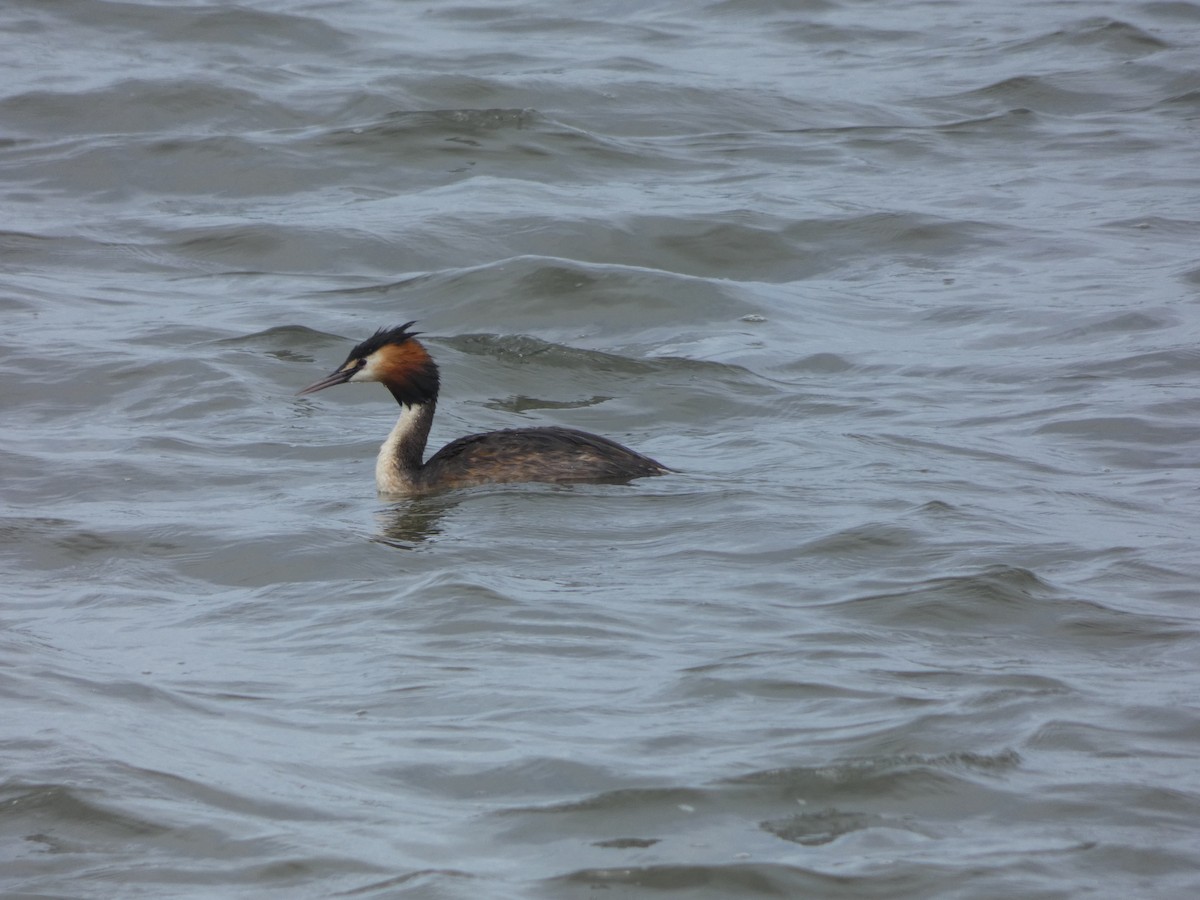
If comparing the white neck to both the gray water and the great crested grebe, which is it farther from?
the gray water

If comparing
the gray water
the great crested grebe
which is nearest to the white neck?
the great crested grebe

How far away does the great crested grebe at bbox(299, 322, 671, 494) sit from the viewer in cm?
863

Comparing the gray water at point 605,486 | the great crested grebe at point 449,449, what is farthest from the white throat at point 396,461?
the gray water at point 605,486

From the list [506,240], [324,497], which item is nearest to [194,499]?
[324,497]

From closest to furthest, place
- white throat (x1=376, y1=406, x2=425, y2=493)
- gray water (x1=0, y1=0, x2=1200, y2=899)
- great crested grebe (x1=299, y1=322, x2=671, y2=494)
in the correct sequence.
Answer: gray water (x1=0, y1=0, x2=1200, y2=899)
great crested grebe (x1=299, y1=322, x2=671, y2=494)
white throat (x1=376, y1=406, x2=425, y2=493)

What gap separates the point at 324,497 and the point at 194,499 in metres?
0.59

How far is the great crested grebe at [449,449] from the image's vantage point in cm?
863

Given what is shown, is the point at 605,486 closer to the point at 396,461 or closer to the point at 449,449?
the point at 449,449

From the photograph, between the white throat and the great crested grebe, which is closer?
the great crested grebe

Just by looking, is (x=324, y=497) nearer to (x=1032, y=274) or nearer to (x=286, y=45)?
(x=1032, y=274)

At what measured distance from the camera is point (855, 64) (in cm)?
1870

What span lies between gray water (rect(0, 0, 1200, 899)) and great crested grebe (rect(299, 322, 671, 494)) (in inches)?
4.7

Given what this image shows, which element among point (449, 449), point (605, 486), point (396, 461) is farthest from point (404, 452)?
point (605, 486)

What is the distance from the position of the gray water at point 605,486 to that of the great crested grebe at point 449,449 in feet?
0.39
